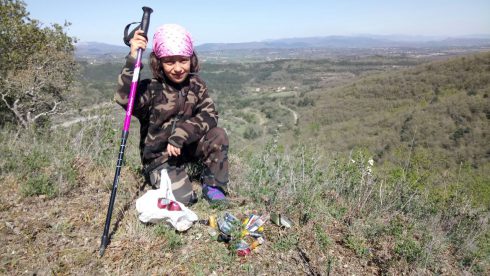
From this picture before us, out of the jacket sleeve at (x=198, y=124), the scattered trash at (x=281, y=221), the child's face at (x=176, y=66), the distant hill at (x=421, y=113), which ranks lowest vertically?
the distant hill at (x=421, y=113)

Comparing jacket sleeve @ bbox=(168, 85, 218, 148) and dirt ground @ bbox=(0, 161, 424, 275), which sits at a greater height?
jacket sleeve @ bbox=(168, 85, 218, 148)

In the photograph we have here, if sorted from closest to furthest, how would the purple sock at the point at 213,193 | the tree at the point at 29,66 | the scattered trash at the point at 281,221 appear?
the scattered trash at the point at 281,221, the purple sock at the point at 213,193, the tree at the point at 29,66

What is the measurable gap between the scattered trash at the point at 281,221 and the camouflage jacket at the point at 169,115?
41.7 inches

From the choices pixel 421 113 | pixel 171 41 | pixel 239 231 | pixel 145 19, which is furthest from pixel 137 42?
pixel 421 113

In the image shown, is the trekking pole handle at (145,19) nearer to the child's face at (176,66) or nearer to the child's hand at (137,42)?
the child's hand at (137,42)

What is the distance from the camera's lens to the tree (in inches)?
453

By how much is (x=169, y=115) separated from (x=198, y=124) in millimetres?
296

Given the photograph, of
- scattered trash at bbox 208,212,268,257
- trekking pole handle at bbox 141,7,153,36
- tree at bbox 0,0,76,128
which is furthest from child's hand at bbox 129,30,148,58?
tree at bbox 0,0,76,128

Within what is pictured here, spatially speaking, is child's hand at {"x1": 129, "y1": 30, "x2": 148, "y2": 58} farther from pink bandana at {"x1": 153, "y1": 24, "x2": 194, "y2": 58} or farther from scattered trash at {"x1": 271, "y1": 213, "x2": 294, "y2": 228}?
scattered trash at {"x1": 271, "y1": 213, "x2": 294, "y2": 228}

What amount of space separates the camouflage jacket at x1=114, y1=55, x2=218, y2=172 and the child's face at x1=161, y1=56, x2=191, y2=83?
0.15 m

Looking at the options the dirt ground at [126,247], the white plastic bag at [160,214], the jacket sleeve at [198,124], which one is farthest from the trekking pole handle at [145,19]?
the dirt ground at [126,247]

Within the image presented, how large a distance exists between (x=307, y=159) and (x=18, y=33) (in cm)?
1262

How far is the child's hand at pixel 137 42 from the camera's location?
2.61 meters

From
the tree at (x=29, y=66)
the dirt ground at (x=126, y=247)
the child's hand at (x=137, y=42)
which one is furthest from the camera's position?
the tree at (x=29, y=66)
